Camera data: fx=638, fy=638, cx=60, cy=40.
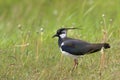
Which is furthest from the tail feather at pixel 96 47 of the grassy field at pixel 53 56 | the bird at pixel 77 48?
the grassy field at pixel 53 56

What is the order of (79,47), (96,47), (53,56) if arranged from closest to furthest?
1. (96,47)
2. (79,47)
3. (53,56)

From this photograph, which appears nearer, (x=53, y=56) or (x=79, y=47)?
(x=79, y=47)

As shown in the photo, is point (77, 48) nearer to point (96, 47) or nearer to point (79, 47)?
point (79, 47)

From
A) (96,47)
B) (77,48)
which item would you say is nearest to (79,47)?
(77,48)

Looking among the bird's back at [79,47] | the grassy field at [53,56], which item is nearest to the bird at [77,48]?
the bird's back at [79,47]

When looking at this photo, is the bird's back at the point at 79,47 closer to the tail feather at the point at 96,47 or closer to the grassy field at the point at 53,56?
the tail feather at the point at 96,47

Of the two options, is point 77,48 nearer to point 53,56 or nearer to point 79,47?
point 79,47

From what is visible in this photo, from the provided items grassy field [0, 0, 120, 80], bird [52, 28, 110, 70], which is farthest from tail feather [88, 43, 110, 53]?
grassy field [0, 0, 120, 80]

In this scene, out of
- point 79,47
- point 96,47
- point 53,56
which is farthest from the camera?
point 53,56

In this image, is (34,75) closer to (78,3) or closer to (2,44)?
(2,44)

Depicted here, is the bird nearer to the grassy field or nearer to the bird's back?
the bird's back

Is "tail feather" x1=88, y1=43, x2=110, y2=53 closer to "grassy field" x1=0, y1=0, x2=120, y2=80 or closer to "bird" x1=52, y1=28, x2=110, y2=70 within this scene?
"bird" x1=52, y1=28, x2=110, y2=70

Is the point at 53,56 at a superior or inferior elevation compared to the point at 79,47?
inferior

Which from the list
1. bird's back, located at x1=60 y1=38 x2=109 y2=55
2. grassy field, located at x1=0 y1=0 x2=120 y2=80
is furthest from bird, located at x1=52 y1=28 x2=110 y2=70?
grassy field, located at x1=0 y1=0 x2=120 y2=80
